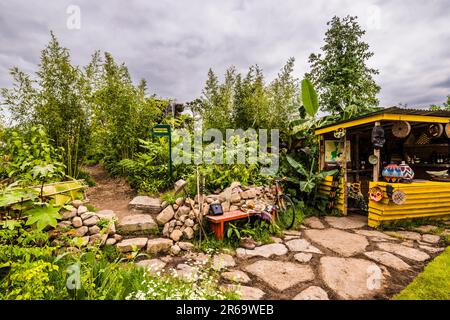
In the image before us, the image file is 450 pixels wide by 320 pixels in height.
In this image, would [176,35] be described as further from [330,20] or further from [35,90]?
[330,20]

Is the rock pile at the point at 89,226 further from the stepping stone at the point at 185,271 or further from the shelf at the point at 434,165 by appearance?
the shelf at the point at 434,165

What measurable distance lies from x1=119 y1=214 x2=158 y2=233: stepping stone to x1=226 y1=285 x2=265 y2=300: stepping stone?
179 centimetres

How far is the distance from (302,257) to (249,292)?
1226mm

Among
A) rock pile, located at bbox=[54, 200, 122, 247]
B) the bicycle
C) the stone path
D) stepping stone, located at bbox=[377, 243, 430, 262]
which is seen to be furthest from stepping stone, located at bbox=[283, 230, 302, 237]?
rock pile, located at bbox=[54, 200, 122, 247]

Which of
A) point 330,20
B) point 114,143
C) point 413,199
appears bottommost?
point 413,199

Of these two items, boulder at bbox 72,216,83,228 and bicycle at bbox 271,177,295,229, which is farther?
bicycle at bbox 271,177,295,229

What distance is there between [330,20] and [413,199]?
431 inches

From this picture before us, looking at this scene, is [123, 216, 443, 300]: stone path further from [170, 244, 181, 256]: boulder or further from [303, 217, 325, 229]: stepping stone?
[303, 217, 325, 229]: stepping stone

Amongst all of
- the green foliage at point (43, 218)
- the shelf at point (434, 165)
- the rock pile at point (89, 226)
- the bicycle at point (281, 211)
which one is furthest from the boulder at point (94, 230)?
the shelf at point (434, 165)

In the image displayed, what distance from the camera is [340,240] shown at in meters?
3.91

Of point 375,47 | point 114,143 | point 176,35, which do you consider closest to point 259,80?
point 176,35

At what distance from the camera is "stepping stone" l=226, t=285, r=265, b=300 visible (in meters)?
2.32

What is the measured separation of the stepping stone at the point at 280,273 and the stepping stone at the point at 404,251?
1.56 m

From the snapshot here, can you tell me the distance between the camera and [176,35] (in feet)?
15.9
